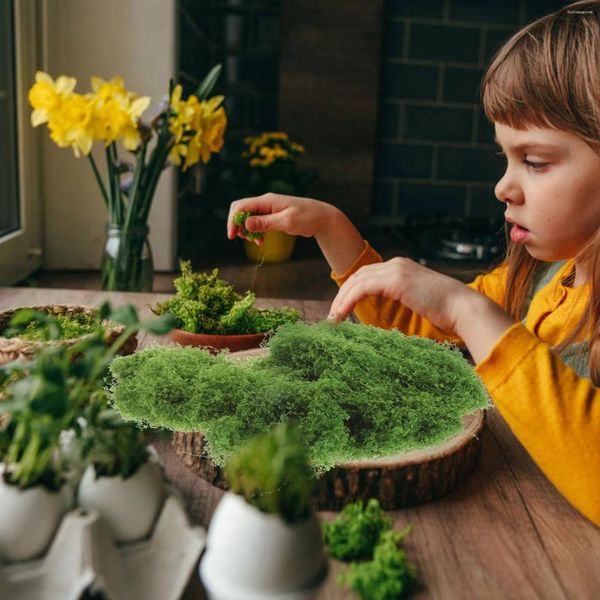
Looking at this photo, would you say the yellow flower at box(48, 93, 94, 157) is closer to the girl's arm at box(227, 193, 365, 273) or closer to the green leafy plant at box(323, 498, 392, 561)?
the girl's arm at box(227, 193, 365, 273)

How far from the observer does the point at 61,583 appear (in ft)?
1.46

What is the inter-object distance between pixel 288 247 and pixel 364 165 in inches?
20.9

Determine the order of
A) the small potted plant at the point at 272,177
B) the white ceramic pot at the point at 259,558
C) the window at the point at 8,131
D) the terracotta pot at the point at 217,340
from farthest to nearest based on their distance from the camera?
the small potted plant at the point at 272,177
the window at the point at 8,131
the terracotta pot at the point at 217,340
the white ceramic pot at the point at 259,558

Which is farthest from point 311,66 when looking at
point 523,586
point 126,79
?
point 523,586

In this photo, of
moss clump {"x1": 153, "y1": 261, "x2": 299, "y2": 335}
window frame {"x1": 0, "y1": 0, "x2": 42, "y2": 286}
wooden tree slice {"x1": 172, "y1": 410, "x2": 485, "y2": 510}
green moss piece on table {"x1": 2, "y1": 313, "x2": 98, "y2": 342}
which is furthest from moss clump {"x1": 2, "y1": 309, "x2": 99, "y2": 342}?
window frame {"x1": 0, "y1": 0, "x2": 42, "y2": 286}

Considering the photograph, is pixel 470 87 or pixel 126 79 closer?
pixel 126 79

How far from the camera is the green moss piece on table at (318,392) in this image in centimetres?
66

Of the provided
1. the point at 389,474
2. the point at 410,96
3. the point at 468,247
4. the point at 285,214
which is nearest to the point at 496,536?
the point at 389,474

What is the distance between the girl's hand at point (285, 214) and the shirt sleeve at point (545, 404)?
418mm

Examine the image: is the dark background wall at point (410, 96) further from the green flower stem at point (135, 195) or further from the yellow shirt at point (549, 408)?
the yellow shirt at point (549, 408)

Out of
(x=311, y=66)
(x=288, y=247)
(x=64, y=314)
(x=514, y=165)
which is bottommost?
(x=288, y=247)

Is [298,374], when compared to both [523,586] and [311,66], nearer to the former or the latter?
[523,586]

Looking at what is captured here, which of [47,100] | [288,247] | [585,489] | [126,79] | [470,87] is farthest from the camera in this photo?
[470,87]

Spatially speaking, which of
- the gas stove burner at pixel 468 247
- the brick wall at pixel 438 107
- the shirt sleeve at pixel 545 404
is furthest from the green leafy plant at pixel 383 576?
the brick wall at pixel 438 107
